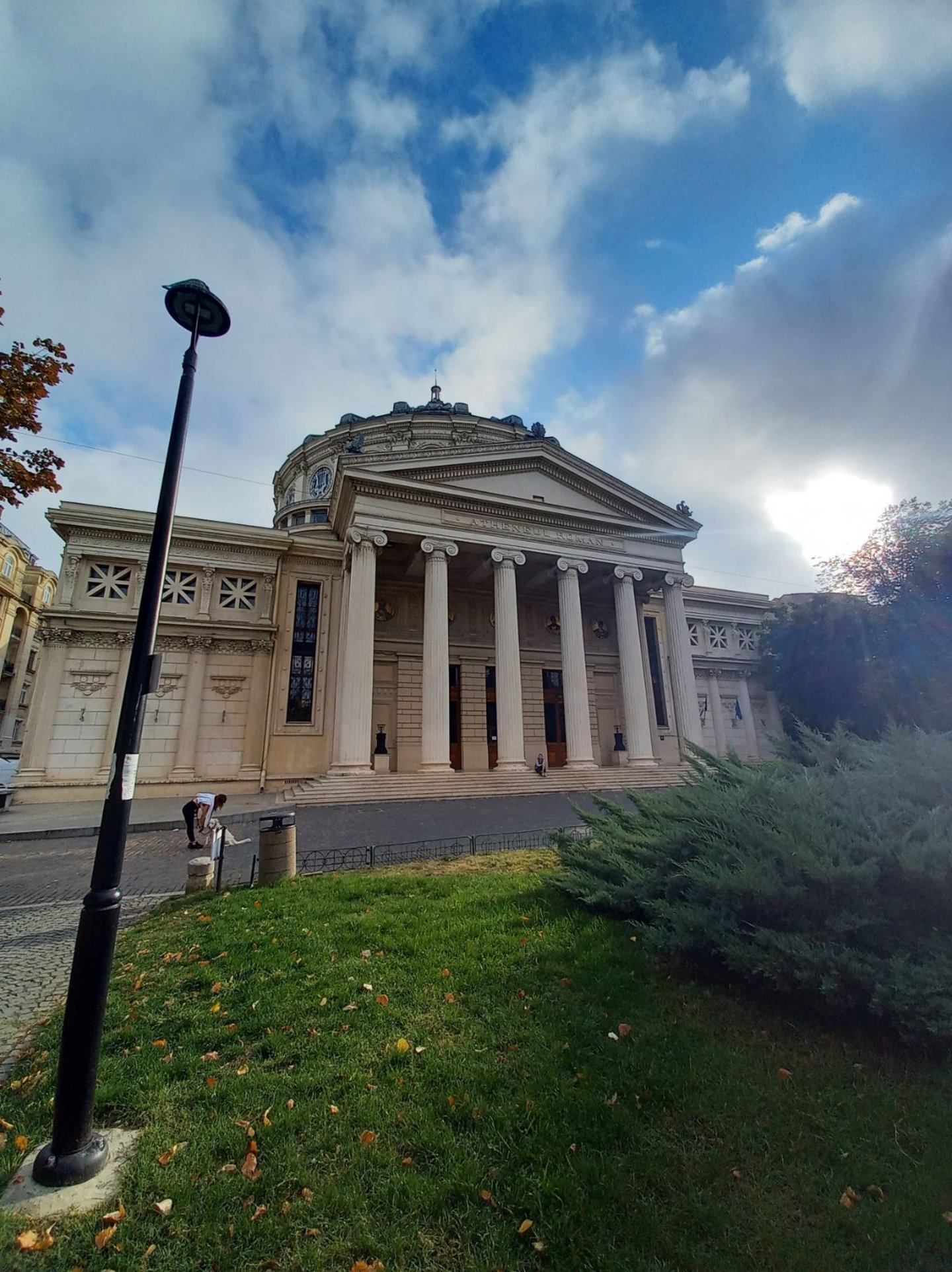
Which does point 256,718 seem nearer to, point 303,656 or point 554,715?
point 303,656

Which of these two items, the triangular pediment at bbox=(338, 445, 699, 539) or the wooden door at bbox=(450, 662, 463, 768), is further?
the wooden door at bbox=(450, 662, 463, 768)

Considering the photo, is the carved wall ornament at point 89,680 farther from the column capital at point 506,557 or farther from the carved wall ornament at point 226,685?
the column capital at point 506,557

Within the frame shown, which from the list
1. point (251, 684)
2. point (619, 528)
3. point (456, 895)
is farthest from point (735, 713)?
point (456, 895)

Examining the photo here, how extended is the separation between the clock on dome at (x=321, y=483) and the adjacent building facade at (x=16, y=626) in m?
25.4

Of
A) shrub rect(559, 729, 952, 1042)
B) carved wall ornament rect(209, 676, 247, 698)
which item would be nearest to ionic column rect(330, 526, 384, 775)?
carved wall ornament rect(209, 676, 247, 698)

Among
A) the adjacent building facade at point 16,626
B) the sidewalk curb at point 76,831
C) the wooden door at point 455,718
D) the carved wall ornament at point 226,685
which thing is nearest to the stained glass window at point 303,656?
the carved wall ornament at point 226,685

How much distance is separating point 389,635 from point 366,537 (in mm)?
6242

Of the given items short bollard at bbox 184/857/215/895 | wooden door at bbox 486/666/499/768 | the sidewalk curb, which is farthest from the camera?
wooden door at bbox 486/666/499/768

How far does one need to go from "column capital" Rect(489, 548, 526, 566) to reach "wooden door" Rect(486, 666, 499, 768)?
634cm

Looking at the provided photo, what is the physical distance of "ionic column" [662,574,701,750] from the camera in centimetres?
2692

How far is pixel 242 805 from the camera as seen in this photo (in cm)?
1822

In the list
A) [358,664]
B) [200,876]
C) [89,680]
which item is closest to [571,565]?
[358,664]

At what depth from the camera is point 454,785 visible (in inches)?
765

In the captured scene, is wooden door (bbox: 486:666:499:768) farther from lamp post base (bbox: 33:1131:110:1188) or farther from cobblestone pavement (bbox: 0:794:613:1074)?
lamp post base (bbox: 33:1131:110:1188)
